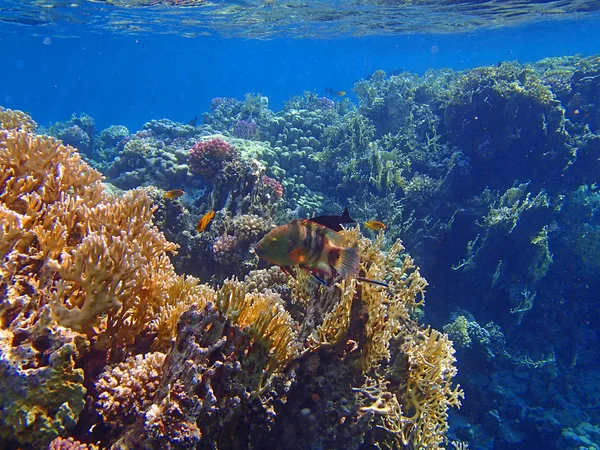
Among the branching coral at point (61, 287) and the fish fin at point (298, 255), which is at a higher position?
the fish fin at point (298, 255)

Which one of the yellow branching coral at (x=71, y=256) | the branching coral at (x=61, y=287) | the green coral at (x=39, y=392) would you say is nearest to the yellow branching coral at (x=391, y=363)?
the branching coral at (x=61, y=287)

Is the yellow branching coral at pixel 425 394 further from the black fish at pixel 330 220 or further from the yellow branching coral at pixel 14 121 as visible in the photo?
the yellow branching coral at pixel 14 121

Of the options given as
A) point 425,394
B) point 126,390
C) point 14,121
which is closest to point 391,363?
point 425,394

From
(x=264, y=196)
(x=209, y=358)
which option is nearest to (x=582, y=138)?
(x=264, y=196)

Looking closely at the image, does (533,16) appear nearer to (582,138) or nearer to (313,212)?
(582,138)

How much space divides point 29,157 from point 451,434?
1026 centimetres

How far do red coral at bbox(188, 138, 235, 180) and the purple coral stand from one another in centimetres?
768

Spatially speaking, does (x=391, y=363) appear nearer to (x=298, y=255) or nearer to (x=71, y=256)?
(x=298, y=255)

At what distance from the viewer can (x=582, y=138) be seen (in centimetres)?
1241

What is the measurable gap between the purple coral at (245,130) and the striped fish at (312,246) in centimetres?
1393

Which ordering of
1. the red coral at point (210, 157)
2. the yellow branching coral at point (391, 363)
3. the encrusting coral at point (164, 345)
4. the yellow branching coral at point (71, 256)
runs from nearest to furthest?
the encrusting coral at point (164, 345) → the yellow branching coral at point (71, 256) → the yellow branching coral at point (391, 363) → the red coral at point (210, 157)

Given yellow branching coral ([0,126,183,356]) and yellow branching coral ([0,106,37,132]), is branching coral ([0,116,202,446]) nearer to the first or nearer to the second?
yellow branching coral ([0,126,183,356])

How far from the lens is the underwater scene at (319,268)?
2.69 meters

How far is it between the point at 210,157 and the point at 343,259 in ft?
21.3
